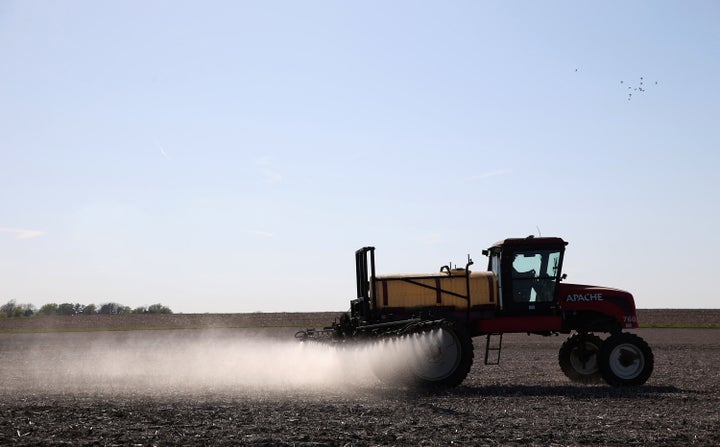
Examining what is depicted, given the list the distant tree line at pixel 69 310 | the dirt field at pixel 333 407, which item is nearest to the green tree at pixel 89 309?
the distant tree line at pixel 69 310

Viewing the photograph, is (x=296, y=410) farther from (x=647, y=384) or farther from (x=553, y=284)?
(x=647, y=384)

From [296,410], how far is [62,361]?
20812 millimetres

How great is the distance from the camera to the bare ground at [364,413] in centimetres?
1249

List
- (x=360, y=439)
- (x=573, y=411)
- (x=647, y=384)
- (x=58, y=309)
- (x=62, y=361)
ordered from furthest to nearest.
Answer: (x=58, y=309)
(x=62, y=361)
(x=647, y=384)
(x=573, y=411)
(x=360, y=439)

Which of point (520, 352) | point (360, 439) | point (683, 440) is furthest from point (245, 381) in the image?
point (520, 352)

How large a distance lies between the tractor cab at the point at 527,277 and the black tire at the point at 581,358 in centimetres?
184

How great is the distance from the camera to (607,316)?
21.5 m

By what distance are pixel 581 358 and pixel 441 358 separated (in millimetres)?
4591

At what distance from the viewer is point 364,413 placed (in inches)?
595

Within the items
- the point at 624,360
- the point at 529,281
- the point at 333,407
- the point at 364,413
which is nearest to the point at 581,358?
the point at 624,360

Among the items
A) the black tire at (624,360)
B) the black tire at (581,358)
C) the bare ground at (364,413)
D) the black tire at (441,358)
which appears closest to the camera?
the bare ground at (364,413)

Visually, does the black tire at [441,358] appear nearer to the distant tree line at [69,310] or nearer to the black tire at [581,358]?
the black tire at [581,358]

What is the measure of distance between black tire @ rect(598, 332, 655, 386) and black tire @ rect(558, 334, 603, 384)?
1690mm

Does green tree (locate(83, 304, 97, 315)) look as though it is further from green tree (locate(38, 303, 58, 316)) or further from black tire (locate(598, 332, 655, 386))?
black tire (locate(598, 332, 655, 386))
